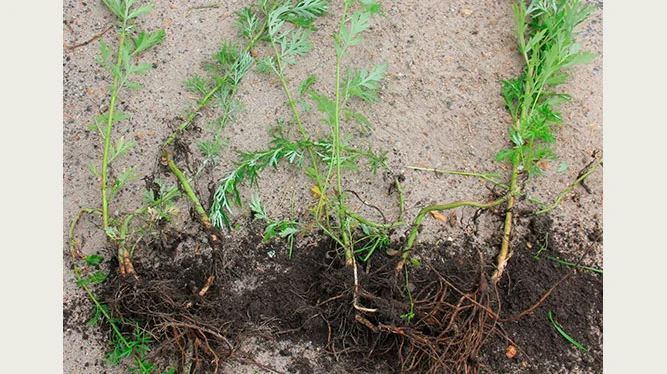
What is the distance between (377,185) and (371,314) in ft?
1.37

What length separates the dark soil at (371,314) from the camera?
82.5 inches

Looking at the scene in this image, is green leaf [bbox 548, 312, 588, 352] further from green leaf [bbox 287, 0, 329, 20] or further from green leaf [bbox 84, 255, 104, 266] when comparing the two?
green leaf [bbox 84, 255, 104, 266]

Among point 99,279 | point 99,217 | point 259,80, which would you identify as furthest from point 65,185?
point 259,80

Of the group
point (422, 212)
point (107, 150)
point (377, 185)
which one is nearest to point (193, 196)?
point (107, 150)

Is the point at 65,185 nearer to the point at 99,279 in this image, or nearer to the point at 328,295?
the point at 99,279

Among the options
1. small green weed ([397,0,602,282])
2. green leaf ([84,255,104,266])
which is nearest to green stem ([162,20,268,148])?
green leaf ([84,255,104,266])

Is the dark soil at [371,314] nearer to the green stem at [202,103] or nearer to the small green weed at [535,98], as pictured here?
the small green weed at [535,98]

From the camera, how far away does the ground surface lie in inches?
85.1

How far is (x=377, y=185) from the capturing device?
230cm

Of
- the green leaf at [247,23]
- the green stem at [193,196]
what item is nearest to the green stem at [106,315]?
the green stem at [193,196]

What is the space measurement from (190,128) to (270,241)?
46cm

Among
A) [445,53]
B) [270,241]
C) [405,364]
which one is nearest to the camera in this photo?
[405,364]

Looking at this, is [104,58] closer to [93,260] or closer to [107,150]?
[107,150]

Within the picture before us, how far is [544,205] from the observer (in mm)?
2270
